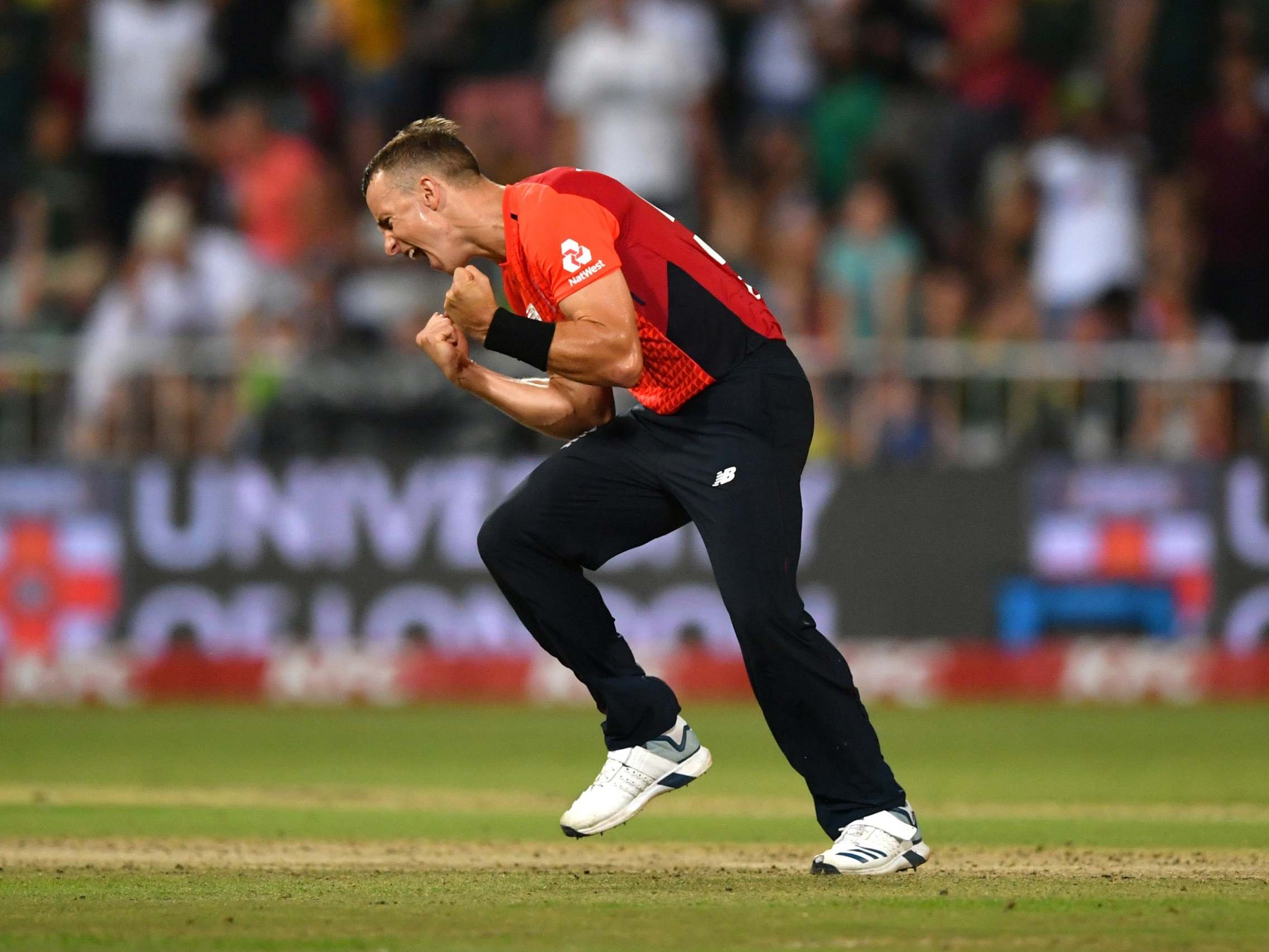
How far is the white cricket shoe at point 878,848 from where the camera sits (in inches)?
234

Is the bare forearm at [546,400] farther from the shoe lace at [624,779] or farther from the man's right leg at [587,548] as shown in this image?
the shoe lace at [624,779]

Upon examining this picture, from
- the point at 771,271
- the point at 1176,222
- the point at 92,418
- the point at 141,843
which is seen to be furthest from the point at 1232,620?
the point at 141,843

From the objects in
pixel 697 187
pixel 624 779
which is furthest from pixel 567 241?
pixel 697 187

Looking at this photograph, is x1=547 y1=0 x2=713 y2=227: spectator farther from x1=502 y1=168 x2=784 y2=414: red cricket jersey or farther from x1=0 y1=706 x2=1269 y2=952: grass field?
x1=502 y1=168 x2=784 y2=414: red cricket jersey

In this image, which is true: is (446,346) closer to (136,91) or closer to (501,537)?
(501,537)

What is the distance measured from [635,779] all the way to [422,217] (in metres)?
1.77

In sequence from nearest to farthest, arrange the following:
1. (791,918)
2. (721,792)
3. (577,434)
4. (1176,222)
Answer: (791,918) < (577,434) < (721,792) < (1176,222)

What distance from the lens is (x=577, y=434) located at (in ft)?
21.8

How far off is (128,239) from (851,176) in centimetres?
474

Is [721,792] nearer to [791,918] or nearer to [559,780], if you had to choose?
[559,780]

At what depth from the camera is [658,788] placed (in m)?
6.44

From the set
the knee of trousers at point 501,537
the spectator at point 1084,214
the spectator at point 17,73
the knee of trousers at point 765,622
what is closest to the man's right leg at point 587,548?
the knee of trousers at point 501,537

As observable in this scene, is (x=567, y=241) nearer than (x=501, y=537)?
Yes

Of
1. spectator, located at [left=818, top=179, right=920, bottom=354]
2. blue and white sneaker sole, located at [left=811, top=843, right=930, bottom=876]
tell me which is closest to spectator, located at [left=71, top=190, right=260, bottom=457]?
spectator, located at [left=818, top=179, right=920, bottom=354]
